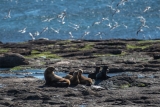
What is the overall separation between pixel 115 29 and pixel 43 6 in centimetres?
2157

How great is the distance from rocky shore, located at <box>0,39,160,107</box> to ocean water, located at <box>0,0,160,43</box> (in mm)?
16101

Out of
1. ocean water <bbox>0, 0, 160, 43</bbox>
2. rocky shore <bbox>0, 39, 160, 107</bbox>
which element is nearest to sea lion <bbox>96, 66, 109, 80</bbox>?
rocky shore <bbox>0, 39, 160, 107</bbox>

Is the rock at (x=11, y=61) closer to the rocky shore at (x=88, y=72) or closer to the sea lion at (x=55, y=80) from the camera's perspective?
the rocky shore at (x=88, y=72)

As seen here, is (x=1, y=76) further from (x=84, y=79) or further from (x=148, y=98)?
(x=148, y=98)

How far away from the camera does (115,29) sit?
66.6 meters

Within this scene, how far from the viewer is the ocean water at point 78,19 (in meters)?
64.2

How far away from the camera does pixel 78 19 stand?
75750 mm

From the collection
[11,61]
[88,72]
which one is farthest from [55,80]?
[11,61]

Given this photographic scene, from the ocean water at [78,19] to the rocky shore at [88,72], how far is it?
1610 centimetres

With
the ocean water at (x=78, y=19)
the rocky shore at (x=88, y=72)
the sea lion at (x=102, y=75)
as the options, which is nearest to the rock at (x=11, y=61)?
the rocky shore at (x=88, y=72)

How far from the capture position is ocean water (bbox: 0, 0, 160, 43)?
211 ft

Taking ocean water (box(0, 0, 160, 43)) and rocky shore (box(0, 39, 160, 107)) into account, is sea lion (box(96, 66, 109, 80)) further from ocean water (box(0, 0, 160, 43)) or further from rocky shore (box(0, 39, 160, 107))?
ocean water (box(0, 0, 160, 43))

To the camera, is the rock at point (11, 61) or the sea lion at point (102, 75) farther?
the rock at point (11, 61)

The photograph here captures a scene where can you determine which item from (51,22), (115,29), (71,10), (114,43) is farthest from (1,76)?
(71,10)
